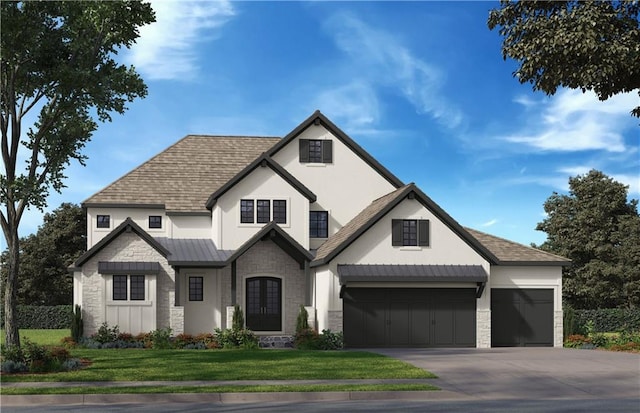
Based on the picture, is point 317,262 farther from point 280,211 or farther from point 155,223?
point 155,223

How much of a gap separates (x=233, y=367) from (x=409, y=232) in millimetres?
13474

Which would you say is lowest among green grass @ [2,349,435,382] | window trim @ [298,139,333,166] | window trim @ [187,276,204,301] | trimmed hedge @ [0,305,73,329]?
trimmed hedge @ [0,305,73,329]

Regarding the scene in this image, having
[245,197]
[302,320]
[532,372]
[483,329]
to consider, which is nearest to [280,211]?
[245,197]

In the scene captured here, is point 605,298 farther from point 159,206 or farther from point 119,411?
point 119,411

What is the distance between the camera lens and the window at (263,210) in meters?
37.8

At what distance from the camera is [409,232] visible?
1371 inches

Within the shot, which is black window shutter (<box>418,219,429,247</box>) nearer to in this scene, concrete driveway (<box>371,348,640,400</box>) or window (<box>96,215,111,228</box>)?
concrete driveway (<box>371,348,640,400</box>)

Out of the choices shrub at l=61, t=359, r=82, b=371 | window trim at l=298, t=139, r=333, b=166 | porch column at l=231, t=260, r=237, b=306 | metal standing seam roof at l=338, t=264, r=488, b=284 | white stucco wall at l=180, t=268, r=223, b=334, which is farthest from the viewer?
window trim at l=298, t=139, r=333, b=166

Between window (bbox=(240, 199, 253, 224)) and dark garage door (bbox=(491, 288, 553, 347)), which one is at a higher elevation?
window (bbox=(240, 199, 253, 224))

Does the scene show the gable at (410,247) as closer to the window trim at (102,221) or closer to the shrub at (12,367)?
the window trim at (102,221)

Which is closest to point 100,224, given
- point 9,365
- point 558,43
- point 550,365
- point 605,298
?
point 9,365

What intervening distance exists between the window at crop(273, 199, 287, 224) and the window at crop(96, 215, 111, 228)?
8522 millimetres

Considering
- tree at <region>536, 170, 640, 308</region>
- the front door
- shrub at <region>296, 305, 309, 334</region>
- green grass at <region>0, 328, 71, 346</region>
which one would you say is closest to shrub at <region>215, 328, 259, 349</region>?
shrub at <region>296, 305, 309, 334</region>

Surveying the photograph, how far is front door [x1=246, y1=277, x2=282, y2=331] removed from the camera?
3672cm
